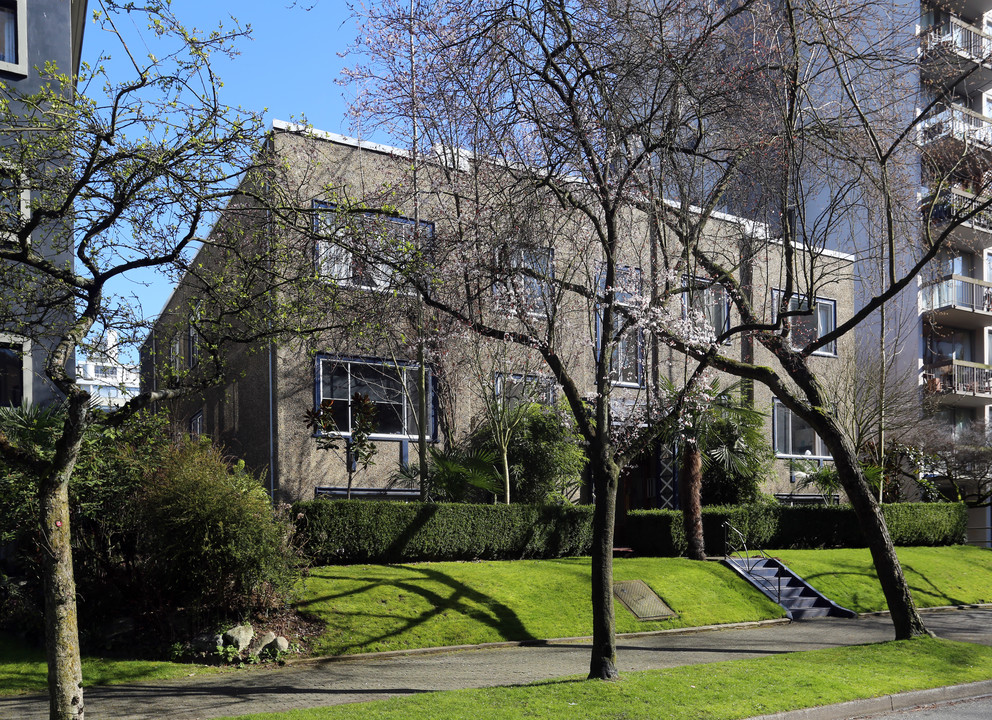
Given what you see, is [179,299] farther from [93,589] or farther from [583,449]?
[93,589]

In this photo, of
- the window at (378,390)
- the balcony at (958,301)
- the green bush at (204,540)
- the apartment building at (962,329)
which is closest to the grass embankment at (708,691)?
the green bush at (204,540)

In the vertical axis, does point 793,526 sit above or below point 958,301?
below

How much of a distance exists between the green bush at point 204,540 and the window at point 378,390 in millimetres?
6963

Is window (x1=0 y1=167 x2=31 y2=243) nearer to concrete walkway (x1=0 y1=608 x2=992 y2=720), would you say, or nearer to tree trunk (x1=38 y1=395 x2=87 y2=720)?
tree trunk (x1=38 y1=395 x2=87 y2=720)

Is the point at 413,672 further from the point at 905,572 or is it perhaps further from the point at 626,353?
the point at 905,572

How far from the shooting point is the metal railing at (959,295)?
35562 mm

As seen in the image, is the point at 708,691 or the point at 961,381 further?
the point at 961,381

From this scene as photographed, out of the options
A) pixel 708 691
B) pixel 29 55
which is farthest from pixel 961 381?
pixel 29 55

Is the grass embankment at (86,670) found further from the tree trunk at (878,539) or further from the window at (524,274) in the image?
the tree trunk at (878,539)

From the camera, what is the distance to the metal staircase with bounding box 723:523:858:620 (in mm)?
17719

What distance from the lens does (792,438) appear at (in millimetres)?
29312

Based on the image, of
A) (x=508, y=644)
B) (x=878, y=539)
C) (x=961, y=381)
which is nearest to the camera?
(x=508, y=644)

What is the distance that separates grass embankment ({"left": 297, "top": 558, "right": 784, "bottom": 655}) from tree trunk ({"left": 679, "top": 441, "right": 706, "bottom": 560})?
136 centimetres

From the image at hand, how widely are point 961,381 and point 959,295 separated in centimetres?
366
